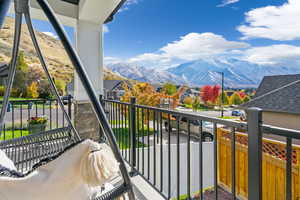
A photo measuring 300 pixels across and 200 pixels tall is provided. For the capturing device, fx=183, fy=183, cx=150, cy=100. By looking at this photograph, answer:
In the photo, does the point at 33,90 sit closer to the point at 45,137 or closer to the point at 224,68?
the point at 45,137

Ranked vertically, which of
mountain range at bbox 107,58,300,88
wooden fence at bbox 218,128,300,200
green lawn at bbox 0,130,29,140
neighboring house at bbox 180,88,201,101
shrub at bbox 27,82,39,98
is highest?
mountain range at bbox 107,58,300,88

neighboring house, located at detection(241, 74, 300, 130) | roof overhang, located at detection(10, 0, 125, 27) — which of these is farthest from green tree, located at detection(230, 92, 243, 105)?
roof overhang, located at detection(10, 0, 125, 27)

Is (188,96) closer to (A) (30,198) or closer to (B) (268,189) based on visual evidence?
(B) (268,189)

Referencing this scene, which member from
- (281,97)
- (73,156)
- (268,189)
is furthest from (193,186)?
(73,156)

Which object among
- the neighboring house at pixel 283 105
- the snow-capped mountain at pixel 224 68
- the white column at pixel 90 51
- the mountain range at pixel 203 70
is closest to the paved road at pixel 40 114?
the white column at pixel 90 51

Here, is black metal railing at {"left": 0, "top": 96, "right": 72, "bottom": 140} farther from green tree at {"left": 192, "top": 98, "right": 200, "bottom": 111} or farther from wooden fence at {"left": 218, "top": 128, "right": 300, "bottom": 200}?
green tree at {"left": 192, "top": 98, "right": 200, "bottom": 111}

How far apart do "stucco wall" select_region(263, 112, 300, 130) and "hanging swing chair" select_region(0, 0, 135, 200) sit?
5.12 meters

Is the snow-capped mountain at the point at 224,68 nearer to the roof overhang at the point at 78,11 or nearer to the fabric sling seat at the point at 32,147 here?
the roof overhang at the point at 78,11

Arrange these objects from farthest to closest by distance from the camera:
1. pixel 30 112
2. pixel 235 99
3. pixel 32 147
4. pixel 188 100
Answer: pixel 188 100 < pixel 235 99 < pixel 30 112 < pixel 32 147

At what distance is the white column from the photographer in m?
3.27

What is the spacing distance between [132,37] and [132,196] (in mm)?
27032

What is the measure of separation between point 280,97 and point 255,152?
6.64 m

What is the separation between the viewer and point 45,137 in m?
1.60

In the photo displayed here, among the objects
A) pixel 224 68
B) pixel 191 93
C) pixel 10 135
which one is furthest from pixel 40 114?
pixel 224 68
